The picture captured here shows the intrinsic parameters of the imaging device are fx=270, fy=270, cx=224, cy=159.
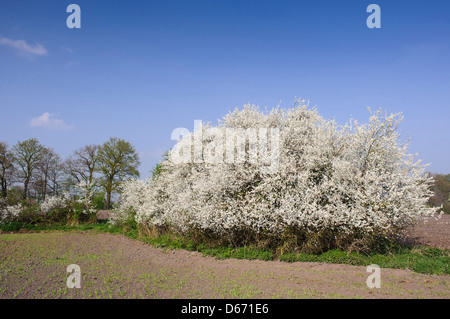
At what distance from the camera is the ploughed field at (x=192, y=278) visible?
18.6ft

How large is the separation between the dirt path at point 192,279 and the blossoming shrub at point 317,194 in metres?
1.11

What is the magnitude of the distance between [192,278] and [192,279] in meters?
0.11

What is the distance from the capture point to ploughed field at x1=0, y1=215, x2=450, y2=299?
567 centimetres

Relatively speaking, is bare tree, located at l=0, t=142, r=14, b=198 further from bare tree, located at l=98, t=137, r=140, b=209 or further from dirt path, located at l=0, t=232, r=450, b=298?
dirt path, located at l=0, t=232, r=450, b=298

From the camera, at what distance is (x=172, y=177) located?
13398 mm

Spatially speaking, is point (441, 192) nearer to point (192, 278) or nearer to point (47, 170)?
point (192, 278)

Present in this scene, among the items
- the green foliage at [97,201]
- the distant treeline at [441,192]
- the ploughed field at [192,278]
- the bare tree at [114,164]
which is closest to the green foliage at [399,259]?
the ploughed field at [192,278]

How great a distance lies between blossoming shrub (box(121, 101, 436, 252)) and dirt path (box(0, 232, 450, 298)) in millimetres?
1114

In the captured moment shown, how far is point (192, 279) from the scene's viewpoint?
687 centimetres

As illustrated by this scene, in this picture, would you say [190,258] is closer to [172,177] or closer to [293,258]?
[293,258]

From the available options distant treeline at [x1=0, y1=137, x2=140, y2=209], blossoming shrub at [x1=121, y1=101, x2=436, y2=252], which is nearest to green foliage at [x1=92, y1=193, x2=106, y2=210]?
distant treeline at [x1=0, y1=137, x2=140, y2=209]

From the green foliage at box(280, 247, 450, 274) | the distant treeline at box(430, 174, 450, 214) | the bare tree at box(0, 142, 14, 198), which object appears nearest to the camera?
the green foliage at box(280, 247, 450, 274)
